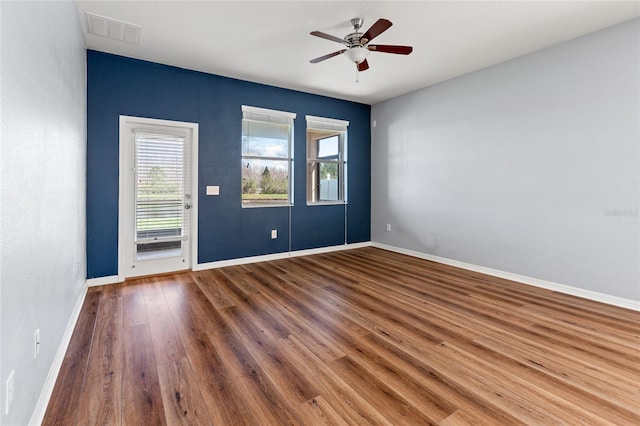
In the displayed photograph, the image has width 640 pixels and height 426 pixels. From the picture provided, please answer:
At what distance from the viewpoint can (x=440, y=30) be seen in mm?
3248

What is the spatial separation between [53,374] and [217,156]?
128 inches

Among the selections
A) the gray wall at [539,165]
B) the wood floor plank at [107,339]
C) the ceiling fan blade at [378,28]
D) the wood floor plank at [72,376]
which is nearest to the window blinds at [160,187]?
the wood floor plank at [107,339]

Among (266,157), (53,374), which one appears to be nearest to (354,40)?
(266,157)

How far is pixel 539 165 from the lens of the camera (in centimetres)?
375

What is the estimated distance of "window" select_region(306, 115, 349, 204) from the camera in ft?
18.5

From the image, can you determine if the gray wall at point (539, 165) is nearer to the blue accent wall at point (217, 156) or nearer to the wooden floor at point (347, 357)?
the wooden floor at point (347, 357)

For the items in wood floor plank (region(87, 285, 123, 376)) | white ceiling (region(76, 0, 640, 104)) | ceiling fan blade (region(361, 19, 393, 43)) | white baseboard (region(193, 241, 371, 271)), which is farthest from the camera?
white baseboard (region(193, 241, 371, 271))

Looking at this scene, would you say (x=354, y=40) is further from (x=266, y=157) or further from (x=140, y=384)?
(x=140, y=384)

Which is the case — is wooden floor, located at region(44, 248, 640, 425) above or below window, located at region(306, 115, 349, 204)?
below

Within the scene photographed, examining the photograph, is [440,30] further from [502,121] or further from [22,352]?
[22,352]

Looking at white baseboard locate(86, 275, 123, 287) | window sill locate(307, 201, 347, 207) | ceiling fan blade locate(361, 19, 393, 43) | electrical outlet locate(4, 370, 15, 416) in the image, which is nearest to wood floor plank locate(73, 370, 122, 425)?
electrical outlet locate(4, 370, 15, 416)

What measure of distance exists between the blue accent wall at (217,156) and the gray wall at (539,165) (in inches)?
47.8

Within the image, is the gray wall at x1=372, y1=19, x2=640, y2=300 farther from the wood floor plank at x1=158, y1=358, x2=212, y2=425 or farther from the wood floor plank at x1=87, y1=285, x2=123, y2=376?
the wood floor plank at x1=87, y1=285, x2=123, y2=376

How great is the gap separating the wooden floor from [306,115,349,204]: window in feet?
8.27
